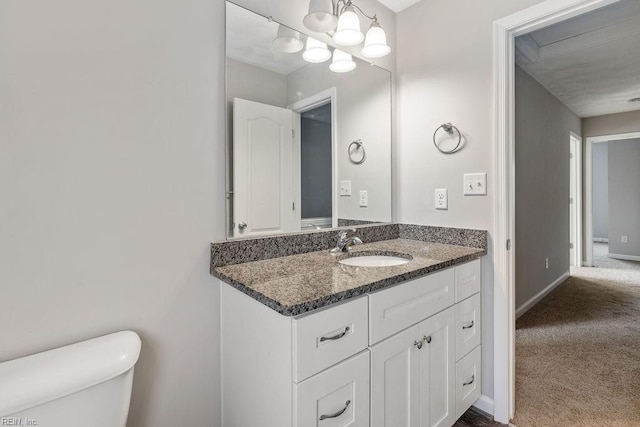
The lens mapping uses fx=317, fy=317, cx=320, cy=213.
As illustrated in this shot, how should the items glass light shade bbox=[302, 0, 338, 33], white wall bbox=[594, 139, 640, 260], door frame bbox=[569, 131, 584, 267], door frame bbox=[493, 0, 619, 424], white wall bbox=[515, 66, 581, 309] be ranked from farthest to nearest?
white wall bbox=[594, 139, 640, 260] < door frame bbox=[569, 131, 584, 267] < white wall bbox=[515, 66, 581, 309] < door frame bbox=[493, 0, 619, 424] < glass light shade bbox=[302, 0, 338, 33]

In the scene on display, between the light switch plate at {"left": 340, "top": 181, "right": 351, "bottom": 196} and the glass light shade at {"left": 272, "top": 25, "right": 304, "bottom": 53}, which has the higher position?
the glass light shade at {"left": 272, "top": 25, "right": 304, "bottom": 53}

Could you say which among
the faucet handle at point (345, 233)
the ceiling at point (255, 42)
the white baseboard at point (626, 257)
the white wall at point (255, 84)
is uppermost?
the ceiling at point (255, 42)

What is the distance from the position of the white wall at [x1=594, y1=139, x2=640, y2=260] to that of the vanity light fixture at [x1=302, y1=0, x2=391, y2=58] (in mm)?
6003

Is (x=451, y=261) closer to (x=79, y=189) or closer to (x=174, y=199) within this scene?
(x=174, y=199)

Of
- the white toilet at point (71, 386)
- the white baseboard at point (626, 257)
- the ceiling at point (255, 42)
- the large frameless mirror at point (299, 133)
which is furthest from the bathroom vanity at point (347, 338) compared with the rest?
the white baseboard at point (626, 257)

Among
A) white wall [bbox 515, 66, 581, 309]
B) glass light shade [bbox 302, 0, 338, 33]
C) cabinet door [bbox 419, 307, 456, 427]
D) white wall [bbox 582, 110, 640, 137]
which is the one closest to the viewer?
cabinet door [bbox 419, 307, 456, 427]

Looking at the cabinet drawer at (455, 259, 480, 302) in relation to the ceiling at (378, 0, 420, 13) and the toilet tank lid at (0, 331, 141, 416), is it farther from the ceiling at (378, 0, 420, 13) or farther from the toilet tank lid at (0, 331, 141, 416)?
the ceiling at (378, 0, 420, 13)

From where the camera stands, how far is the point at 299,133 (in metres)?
1.57

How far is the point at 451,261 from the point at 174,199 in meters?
1.16

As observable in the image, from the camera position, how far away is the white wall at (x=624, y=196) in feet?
17.2

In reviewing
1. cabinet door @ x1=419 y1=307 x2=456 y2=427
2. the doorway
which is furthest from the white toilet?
the doorway

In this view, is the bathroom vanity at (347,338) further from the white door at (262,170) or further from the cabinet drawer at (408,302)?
the white door at (262,170)

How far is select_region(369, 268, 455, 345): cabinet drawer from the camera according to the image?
3.53 ft

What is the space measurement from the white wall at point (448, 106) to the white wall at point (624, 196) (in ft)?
18.5
